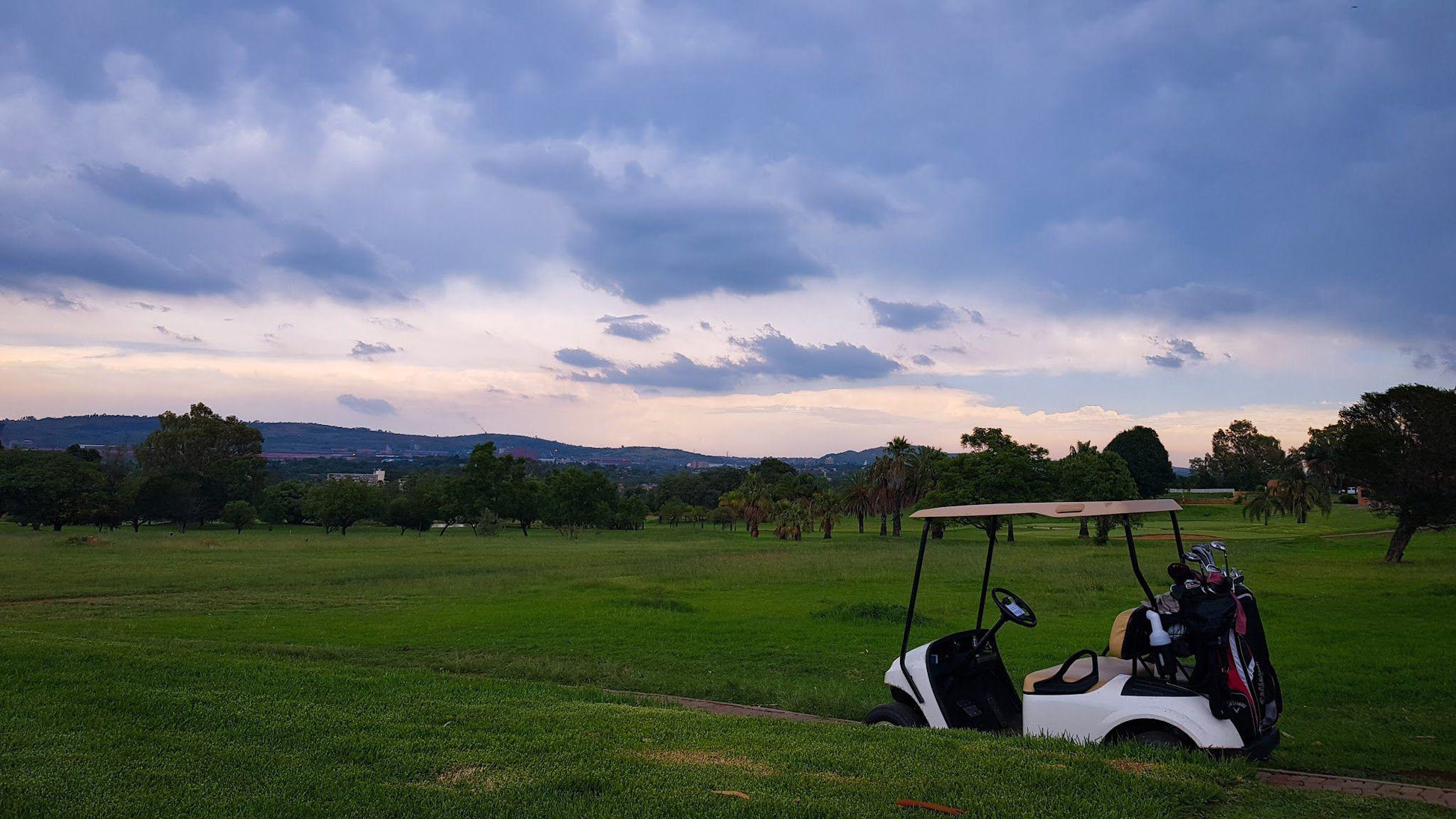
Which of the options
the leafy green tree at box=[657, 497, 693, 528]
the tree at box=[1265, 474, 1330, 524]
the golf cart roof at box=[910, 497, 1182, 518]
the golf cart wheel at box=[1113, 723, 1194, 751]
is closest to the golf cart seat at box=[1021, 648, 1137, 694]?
the golf cart wheel at box=[1113, 723, 1194, 751]

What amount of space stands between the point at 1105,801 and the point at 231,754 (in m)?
6.52

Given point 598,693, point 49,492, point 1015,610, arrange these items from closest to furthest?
1. point 1015,610
2. point 598,693
3. point 49,492

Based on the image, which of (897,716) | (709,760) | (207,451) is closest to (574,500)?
(207,451)

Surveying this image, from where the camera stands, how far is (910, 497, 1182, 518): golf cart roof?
282 inches

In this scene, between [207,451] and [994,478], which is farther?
[207,451]

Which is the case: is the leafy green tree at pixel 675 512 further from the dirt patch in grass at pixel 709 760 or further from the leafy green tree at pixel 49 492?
the dirt patch in grass at pixel 709 760

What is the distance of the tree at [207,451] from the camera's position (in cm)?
10556

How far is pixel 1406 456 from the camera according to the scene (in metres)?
35.4

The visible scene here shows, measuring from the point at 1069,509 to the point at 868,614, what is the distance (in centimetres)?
1446

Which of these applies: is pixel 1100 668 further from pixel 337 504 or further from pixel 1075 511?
pixel 337 504

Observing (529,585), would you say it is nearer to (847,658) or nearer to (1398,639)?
(847,658)

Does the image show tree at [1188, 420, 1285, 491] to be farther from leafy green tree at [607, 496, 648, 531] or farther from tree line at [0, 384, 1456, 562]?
leafy green tree at [607, 496, 648, 531]

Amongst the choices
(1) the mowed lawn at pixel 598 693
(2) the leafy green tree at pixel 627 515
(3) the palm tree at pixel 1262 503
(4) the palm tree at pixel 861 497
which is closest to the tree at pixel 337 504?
(2) the leafy green tree at pixel 627 515

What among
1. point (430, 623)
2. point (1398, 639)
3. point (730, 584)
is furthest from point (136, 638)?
point (1398, 639)
